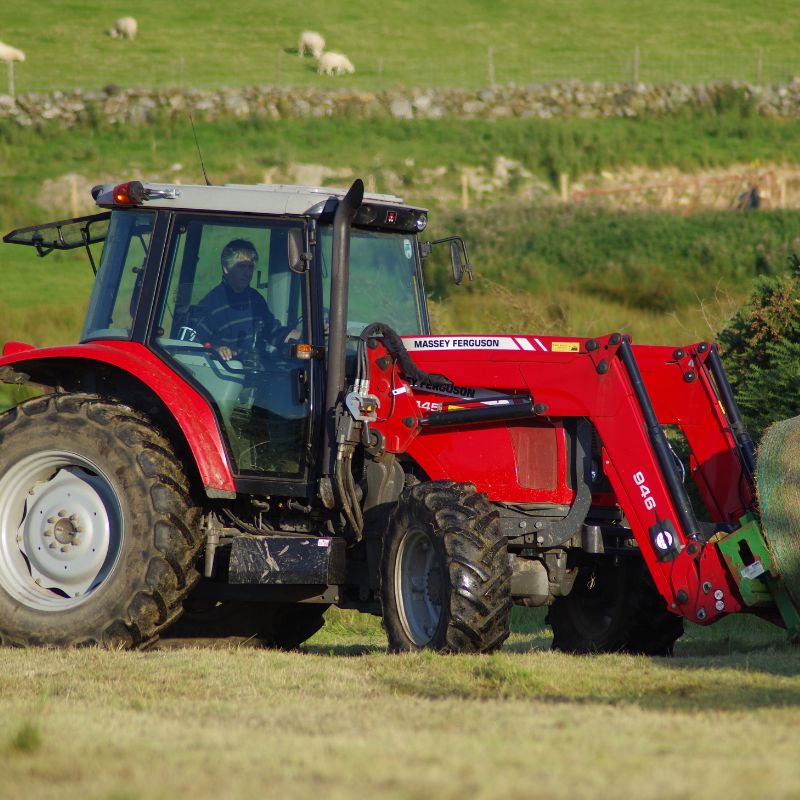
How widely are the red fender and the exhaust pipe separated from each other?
59 cm

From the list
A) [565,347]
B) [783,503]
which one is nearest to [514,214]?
Result: [565,347]

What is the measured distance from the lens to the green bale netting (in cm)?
672

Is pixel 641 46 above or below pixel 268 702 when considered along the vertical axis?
above

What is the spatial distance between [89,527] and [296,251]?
1.94m

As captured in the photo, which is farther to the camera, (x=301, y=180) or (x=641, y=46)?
(x=641, y=46)

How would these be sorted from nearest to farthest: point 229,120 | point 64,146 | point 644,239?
1. point 644,239
2. point 64,146
3. point 229,120

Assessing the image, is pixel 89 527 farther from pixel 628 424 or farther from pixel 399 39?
pixel 399 39

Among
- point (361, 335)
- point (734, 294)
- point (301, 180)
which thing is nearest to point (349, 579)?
point (361, 335)

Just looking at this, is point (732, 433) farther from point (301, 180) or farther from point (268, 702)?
point (301, 180)

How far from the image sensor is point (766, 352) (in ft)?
39.0

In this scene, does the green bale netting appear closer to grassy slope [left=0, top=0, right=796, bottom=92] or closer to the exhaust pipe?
the exhaust pipe

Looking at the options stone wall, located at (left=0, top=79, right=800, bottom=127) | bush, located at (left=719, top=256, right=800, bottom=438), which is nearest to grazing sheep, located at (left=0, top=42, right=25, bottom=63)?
stone wall, located at (left=0, top=79, right=800, bottom=127)

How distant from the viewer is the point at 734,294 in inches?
904

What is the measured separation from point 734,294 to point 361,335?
15.9 m
